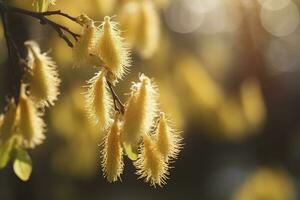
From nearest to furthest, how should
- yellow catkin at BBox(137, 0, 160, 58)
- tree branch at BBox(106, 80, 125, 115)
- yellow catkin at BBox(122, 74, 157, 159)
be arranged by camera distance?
1. yellow catkin at BBox(122, 74, 157, 159)
2. tree branch at BBox(106, 80, 125, 115)
3. yellow catkin at BBox(137, 0, 160, 58)

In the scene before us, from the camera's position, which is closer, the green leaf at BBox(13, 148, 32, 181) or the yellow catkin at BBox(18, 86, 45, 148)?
the yellow catkin at BBox(18, 86, 45, 148)

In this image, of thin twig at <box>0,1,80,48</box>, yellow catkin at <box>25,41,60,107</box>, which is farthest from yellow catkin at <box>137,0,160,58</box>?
yellow catkin at <box>25,41,60,107</box>

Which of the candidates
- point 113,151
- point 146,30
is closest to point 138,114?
point 113,151

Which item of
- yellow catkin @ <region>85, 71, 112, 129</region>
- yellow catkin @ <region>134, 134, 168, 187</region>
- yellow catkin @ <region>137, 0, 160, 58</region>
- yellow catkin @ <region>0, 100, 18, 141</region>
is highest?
yellow catkin @ <region>137, 0, 160, 58</region>

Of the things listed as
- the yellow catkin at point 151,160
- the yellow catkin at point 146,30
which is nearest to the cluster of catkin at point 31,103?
the yellow catkin at point 151,160

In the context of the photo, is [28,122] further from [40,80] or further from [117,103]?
[117,103]

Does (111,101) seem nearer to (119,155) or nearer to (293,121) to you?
(119,155)

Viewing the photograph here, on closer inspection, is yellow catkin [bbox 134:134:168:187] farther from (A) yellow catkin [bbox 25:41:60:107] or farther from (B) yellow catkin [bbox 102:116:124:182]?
(A) yellow catkin [bbox 25:41:60:107]
